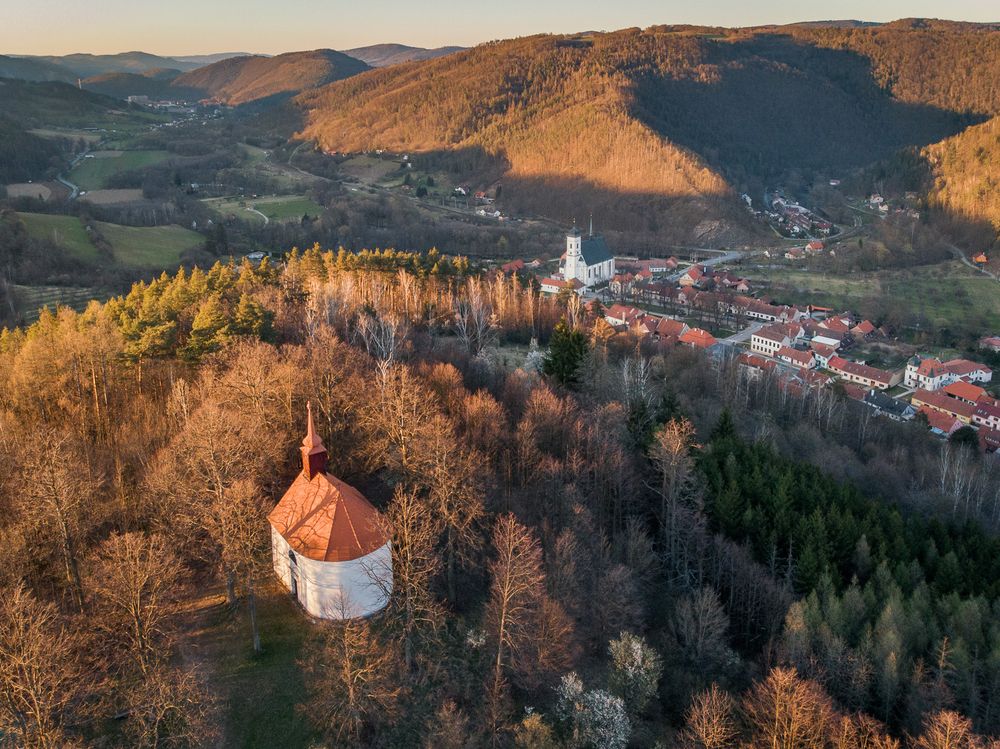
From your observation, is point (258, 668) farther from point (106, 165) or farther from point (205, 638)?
point (106, 165)

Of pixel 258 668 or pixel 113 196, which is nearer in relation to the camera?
pixel 258 668

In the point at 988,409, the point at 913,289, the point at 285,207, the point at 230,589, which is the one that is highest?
the point at 285,207

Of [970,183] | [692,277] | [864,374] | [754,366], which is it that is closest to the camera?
[754,366]

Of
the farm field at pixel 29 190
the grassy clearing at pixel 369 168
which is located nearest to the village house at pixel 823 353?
the farm field at pixel 29 190

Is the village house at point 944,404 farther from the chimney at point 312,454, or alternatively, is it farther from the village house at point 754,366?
the chimney at point 312,454

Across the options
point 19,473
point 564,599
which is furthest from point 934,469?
point 19,473

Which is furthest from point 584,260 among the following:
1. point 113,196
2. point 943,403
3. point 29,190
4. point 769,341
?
point 29,190

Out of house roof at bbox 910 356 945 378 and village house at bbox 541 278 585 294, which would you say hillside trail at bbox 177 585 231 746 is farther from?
village house at bbox 541 278 585 294
